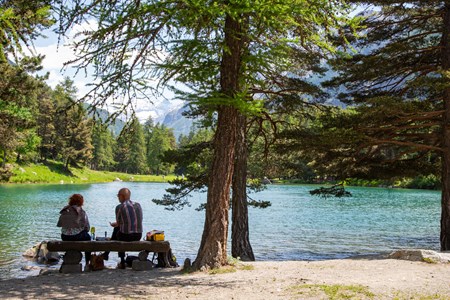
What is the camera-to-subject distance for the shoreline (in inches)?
275

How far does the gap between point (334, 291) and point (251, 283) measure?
1467 mm

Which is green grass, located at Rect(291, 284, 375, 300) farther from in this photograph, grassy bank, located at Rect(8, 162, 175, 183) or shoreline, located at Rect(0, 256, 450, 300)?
grassy bank, located at Rect(8, 162, 175, 183)

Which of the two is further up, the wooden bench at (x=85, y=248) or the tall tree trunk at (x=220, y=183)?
the tall tree trunk at (x=220, y=183)

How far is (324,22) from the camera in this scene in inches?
342

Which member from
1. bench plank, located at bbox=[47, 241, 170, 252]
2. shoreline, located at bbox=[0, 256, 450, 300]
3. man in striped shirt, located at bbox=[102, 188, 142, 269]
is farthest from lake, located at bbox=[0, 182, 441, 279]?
shoreline, located at bbox=[0, 256, 450, 300]

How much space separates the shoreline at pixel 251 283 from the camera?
699cm

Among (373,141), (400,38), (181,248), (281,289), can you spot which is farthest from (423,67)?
(181,248)

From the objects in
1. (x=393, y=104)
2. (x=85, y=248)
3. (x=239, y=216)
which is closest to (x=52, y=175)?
(x=239, y=216)

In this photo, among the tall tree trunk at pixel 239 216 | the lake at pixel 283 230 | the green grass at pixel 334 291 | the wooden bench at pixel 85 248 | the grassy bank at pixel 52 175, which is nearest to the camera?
the green grass at pixel 334 291

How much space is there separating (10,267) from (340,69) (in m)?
12.0

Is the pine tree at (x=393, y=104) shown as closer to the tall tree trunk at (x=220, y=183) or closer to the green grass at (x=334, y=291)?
the tall tree trunk at (x=220, y=183)

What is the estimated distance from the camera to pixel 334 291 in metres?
6.95

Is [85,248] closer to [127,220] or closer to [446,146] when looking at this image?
[127,220]

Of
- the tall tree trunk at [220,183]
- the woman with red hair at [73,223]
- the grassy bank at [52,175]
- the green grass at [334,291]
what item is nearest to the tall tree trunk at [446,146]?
the tall tree trunk at [220,183]
